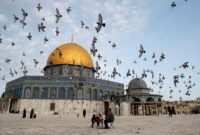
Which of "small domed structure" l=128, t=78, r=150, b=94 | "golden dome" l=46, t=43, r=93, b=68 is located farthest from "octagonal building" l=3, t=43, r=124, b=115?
"small domed structure" l=128, t=78, r=150, b=94

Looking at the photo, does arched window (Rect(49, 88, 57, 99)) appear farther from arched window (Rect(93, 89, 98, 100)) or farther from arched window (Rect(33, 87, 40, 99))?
arched window (Rect(93, 89, 98, 100))

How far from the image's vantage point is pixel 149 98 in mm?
45281

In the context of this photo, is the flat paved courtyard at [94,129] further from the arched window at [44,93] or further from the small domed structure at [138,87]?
the small domed structure at [138,87]

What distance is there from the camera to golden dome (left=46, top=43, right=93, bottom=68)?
4977 centimetres

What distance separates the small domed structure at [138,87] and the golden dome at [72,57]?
1116 centimetres

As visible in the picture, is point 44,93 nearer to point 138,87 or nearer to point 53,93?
point 53,93

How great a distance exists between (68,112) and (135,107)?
47.1 ft

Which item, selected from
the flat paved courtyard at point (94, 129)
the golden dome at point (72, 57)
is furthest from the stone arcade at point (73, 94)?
the flat paved courtyard at point (94, 129)

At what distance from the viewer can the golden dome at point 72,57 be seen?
163 feet

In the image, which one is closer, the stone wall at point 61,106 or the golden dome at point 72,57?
the stone wall at point 61,106

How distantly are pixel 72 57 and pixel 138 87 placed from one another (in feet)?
56.4

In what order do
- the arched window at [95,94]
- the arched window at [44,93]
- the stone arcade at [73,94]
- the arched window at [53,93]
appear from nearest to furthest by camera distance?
1. the stone arcade at [73,94]
2. the arched window at [53,93]
3. the arched window at [44,93]
4. the arched window at [95,94]

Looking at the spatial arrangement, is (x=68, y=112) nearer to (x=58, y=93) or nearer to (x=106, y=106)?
(x=58, y=93)

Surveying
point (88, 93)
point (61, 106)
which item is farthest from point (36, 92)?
point (88, 93)
